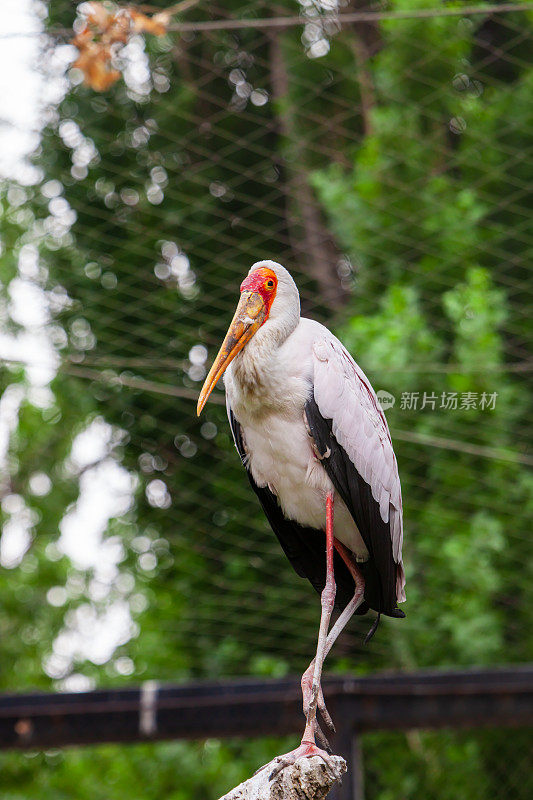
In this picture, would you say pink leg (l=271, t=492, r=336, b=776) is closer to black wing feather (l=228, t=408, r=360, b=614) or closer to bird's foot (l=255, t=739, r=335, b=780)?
bird's foot (l=255, t=739, r=335, b=780)

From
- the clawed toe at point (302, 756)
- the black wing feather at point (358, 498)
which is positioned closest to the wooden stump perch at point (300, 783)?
the clawed toe at point (302, 756)

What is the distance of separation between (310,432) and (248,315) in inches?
10.1

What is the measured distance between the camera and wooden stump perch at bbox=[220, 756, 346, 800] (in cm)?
185

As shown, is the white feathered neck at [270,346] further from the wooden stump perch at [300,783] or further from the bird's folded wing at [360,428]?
the wooden stump perch at [300,783]

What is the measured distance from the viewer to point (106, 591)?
6379 millimetres

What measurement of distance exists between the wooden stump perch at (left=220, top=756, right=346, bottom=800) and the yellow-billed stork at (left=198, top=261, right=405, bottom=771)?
0.08 m

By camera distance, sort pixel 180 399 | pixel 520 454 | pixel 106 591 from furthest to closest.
A: pixel 106 591 < pixel 180 399 < pixel 520 454

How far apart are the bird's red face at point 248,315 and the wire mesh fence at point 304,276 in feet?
5.71

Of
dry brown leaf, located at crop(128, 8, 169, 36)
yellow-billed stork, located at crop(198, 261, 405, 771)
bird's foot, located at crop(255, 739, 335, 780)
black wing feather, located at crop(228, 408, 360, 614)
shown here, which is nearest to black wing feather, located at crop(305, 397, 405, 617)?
yellow-billed stork, located at crop(198, 261, 405, 771)

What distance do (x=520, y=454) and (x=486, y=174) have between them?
115 cm

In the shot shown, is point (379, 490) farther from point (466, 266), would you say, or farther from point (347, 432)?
point (466, 266)

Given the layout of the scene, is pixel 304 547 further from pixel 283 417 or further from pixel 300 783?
pixel 300 783

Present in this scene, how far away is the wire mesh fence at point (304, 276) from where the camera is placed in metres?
4.17

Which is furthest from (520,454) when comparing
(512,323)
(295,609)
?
(295,609)
